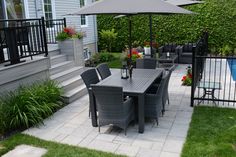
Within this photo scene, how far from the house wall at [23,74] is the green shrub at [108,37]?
7285 millimetres

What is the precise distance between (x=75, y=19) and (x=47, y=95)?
6.46 metres

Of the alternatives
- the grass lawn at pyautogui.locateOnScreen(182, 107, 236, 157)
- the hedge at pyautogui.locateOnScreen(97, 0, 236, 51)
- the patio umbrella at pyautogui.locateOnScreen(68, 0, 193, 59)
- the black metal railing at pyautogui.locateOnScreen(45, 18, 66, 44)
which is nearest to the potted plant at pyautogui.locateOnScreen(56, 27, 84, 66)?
the black metal railing at pyautogui.locateOnScreen(45, 18, 66, 44)

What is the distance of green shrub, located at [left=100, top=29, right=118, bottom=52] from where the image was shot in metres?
13.2

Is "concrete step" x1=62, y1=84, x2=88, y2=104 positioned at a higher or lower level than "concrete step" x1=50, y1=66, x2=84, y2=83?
lower

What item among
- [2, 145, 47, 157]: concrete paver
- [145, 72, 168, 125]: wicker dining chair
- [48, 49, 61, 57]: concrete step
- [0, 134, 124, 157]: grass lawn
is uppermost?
[48, 49, 61, 57]: concrete step

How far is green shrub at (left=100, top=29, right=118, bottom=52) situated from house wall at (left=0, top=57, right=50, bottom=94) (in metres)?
7.28

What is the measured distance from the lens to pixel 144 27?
43.0 feet

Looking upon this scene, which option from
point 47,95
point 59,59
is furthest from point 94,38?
point 47,95

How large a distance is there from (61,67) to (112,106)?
11.3 feet

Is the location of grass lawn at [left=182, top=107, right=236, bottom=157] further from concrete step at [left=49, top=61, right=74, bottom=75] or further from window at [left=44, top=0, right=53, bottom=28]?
window at [left=44, top=0, right=53, bottom=28]

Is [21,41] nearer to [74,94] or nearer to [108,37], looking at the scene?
[74,94]

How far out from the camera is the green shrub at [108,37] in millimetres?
13172

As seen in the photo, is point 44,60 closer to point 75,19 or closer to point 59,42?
point 59,42

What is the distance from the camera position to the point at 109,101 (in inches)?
165
